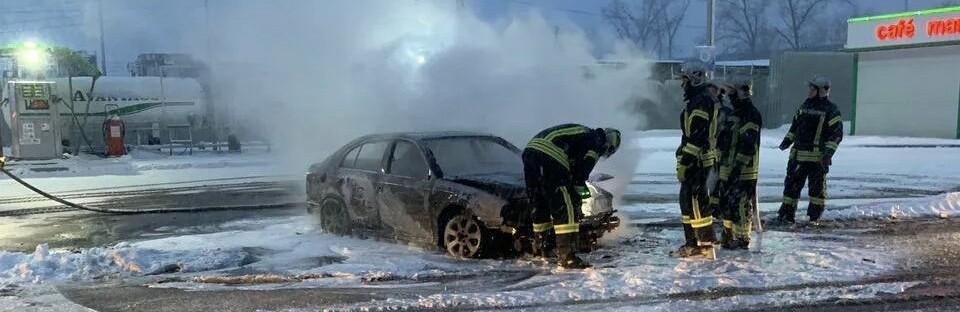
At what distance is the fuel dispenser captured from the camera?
2072 centimetres

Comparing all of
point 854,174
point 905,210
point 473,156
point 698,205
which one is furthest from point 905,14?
point 473,156

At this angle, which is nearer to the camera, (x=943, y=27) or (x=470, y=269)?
(x=470, y=269)

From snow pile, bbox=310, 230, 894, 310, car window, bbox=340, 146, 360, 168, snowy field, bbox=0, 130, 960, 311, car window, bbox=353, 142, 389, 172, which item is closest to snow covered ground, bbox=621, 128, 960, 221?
snowy field, bbox=0, 130, 960, 311

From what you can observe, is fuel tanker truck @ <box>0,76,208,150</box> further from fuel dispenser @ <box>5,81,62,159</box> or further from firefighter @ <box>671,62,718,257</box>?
firefighter @ <box>671,62,718,257</box>

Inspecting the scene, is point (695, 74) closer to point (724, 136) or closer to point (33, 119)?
point (724, 136)

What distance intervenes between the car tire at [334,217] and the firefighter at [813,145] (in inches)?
198

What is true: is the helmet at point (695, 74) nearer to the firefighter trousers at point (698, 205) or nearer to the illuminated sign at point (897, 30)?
the firefighter trousers at point (698, 205)

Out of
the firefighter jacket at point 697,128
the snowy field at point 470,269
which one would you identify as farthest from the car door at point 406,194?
the firefighter jacket at point 697,128

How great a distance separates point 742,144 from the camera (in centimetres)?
770

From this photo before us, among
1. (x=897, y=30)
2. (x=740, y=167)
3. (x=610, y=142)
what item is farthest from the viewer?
(x=897, y=30)

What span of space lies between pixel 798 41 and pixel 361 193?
3104 inches

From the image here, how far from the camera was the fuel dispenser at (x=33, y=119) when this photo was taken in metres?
20.7

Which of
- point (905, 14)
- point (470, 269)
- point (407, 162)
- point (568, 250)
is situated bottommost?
point (470, 269)

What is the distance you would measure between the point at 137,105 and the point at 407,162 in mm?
22531
